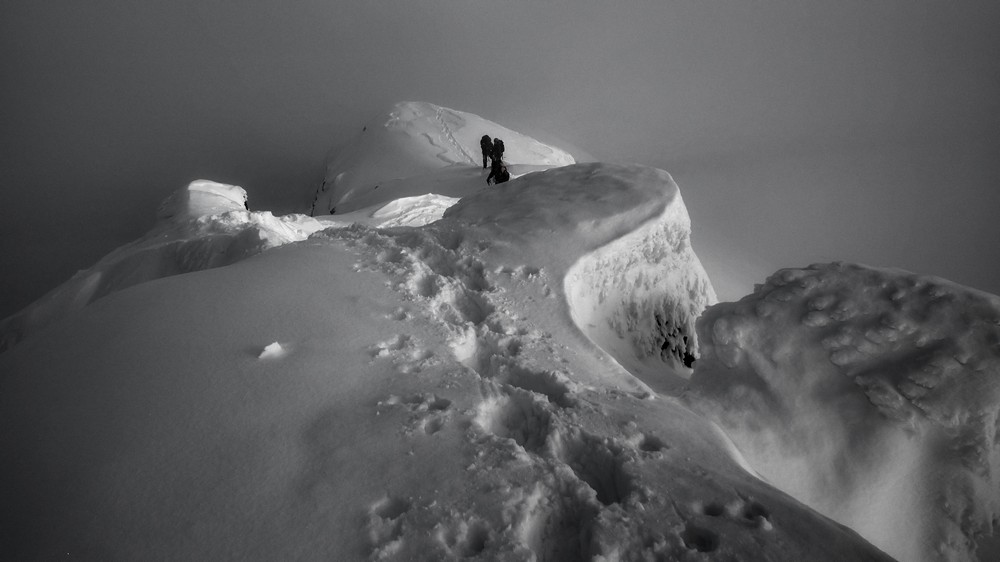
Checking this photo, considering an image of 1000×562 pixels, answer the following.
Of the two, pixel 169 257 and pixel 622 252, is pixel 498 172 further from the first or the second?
pixel 622 252

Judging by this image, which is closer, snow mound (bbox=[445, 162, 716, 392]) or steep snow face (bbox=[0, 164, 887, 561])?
steep snow face (bbox=[0, 164, 887, 561])

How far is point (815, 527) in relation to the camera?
117 centimetres

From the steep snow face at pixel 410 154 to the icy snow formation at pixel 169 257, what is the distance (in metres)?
3.78

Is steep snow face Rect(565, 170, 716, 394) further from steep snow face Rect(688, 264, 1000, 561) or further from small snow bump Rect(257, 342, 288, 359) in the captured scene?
small snow bump Rect(257, 342, 288, 359)

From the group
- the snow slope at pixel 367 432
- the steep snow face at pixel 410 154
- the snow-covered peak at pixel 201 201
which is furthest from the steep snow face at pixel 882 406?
the steep snow face at pixel 410 154

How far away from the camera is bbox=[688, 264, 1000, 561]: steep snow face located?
1.73 meters

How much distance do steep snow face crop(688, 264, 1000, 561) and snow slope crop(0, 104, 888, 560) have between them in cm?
42

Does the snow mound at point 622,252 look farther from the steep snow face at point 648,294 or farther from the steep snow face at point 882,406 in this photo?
the steep snow face at point 882,406

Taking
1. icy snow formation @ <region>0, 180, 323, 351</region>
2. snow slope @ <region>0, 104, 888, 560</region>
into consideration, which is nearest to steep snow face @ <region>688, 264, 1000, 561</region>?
snow slope @ <region>0, 104, 888, 560</region>

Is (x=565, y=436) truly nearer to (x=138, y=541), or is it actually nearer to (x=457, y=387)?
(x=457, y=387)

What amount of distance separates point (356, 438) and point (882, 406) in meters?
1.82

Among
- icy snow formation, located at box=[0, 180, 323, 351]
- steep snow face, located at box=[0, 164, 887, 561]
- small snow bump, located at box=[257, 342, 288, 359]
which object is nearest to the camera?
steep snow face, located at box=[0, 164, 887, 561]

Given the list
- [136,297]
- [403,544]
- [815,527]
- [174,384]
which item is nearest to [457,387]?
[403,544]

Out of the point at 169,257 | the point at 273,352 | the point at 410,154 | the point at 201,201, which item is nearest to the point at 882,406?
the point at 273,352
